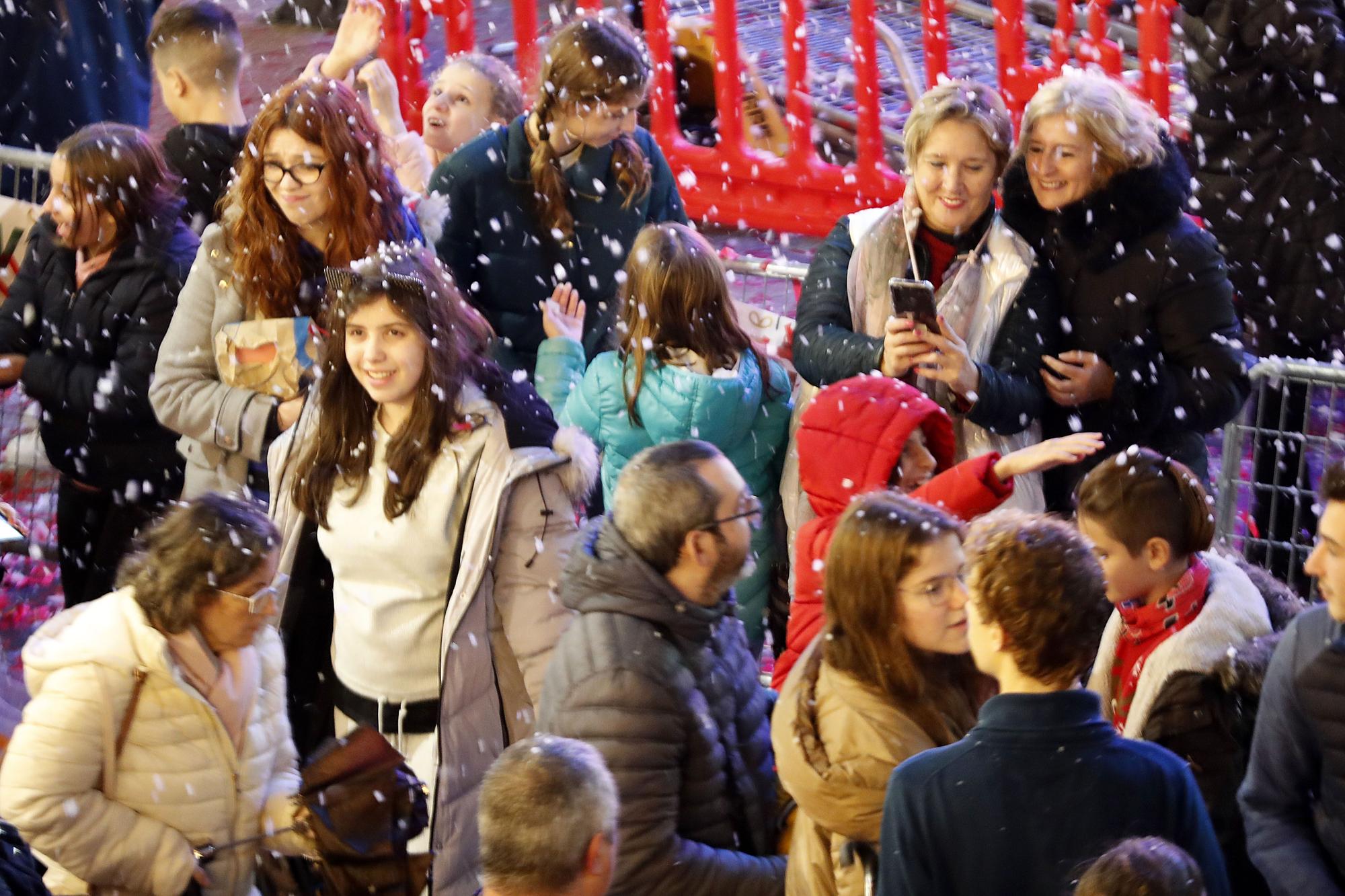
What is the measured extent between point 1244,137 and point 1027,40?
4.96 m

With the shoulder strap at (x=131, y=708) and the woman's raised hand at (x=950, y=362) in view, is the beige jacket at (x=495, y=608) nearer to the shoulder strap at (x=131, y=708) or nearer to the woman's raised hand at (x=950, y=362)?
the shoulder strap at (x=131, y=708)

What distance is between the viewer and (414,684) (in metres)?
3.94

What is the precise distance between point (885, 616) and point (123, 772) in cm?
153

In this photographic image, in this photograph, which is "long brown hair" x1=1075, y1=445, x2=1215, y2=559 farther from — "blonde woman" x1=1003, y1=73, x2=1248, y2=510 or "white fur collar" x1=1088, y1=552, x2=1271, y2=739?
Answer: "blonde woman" x1=1003, y1=73, x2=1248, y2=510

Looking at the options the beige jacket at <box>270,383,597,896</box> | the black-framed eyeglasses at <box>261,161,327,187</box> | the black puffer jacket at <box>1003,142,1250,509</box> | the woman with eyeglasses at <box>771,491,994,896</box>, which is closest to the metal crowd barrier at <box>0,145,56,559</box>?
the black-framed eyeglasses at <box>261,161,327,187</box>

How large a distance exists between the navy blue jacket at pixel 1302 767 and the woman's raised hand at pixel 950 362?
4.19 ft

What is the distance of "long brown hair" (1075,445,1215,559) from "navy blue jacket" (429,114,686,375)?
2040 millimetres

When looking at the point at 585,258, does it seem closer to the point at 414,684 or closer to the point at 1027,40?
the point at 414,684

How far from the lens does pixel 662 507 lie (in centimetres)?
332

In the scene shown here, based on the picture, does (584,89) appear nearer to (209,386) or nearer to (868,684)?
(209,386)

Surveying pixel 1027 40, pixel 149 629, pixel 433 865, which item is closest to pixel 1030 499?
pixel 433 865

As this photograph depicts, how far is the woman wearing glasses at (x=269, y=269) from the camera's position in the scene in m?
4.52

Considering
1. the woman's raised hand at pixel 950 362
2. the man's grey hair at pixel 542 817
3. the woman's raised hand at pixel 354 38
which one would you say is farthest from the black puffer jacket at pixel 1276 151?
the man's grey hair at pixel 542 817

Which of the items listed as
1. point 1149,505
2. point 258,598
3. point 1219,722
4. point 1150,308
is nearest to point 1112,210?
point 1150,308
